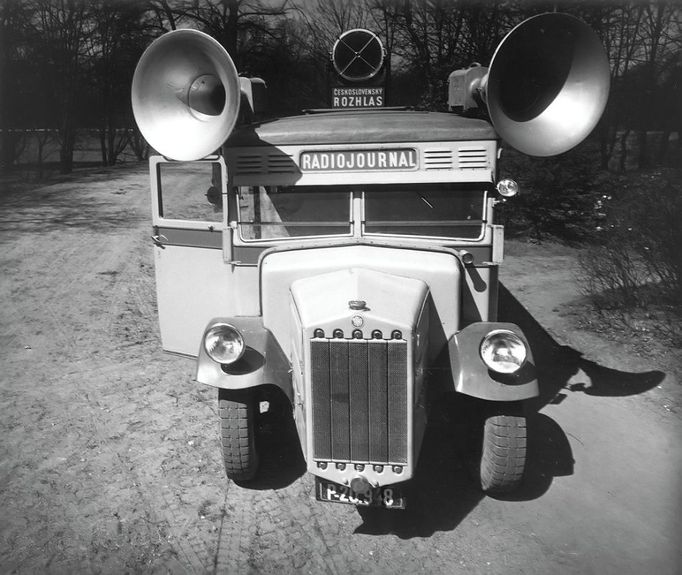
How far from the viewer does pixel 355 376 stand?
3865mm

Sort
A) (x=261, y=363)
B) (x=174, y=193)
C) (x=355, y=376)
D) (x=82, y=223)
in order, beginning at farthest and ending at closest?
(x=82, y=223)
(x=174, y=193)
(x=261, y=363)
(x=355, y=376)

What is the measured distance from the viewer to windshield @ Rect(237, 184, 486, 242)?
4863 mm

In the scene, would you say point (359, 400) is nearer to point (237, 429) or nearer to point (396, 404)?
point (396, 404)

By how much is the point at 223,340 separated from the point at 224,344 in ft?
0.10

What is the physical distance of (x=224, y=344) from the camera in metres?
4.40

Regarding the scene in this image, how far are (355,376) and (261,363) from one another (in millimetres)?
900

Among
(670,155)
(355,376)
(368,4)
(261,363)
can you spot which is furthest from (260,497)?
(368,4)

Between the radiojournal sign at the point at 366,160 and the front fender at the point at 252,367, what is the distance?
1.35 meters

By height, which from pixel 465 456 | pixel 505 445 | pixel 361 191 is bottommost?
pixel 465 456

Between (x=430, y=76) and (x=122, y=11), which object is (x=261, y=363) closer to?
(x=430, y=76)

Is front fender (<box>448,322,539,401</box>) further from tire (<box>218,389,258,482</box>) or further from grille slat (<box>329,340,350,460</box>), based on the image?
tire (<box>218,389,258,482</box>)

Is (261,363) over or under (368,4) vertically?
under

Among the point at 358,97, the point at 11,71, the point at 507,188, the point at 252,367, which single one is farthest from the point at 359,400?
the point at 11,71

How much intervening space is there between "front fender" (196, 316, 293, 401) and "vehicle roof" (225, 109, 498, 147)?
4.79 ft
